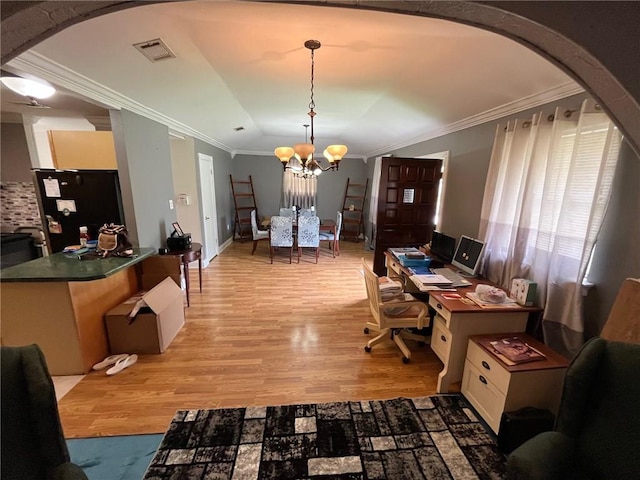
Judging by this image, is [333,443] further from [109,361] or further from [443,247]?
[443,247]

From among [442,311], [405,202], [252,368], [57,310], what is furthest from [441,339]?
[57,310]

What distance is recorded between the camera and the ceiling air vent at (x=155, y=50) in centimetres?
180

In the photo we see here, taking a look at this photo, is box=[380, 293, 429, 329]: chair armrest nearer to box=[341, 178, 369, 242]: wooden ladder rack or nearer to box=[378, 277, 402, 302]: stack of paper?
box=[378, 277, 402, 302]: stack of paper

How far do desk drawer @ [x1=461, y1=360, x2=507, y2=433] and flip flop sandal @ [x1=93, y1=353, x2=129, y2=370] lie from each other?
107 inches

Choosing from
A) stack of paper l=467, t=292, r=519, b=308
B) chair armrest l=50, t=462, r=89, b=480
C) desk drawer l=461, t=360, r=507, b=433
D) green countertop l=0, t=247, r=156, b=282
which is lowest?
desk drawer l=461, t=360, r=507, b=433

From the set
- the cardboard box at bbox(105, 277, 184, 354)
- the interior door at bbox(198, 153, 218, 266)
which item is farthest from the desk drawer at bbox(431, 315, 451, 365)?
the interior door at bbox(198, 153, 218, 266)

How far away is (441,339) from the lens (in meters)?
2.04

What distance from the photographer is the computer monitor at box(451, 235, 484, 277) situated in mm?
2404

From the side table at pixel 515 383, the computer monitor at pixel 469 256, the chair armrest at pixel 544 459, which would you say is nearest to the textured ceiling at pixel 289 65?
the computer monitor at pixel 469 256

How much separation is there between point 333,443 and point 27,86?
2974mm

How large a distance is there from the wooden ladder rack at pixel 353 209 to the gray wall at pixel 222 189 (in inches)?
116

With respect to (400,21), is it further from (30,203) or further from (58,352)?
(30,203)

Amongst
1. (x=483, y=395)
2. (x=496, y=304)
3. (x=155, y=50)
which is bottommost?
(x=483, y=395)

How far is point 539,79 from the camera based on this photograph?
1.83m
